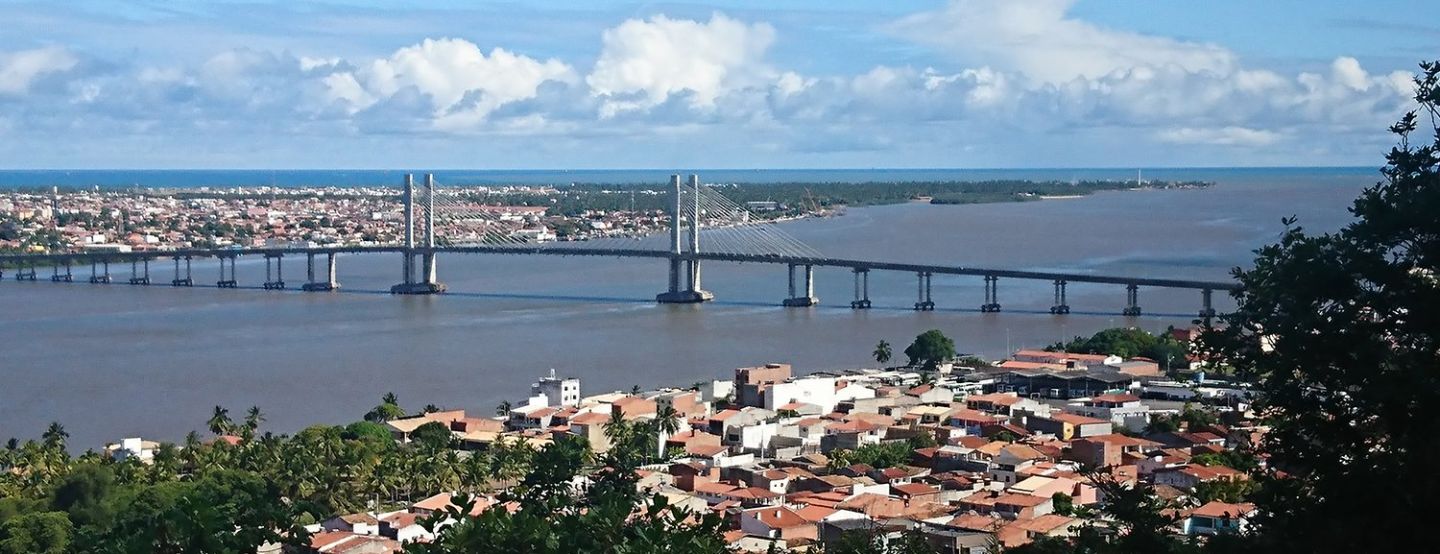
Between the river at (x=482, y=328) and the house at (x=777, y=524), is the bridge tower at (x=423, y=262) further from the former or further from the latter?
the house at (x=777, y=524)

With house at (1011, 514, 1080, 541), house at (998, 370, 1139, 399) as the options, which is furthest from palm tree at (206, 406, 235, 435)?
house at (1011, 514, 1080, 541)

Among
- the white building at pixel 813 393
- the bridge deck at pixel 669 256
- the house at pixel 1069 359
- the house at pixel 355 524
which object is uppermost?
the bridge deck at pixel 669 256

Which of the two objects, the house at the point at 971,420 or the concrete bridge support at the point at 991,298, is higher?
the concrete bridge support at the point at 991,298

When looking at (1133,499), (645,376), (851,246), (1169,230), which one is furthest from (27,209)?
(1133,499)

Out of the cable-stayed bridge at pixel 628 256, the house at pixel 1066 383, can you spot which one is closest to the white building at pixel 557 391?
the house at pixel 1066 383

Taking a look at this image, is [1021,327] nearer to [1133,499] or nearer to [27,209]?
[1133,499]

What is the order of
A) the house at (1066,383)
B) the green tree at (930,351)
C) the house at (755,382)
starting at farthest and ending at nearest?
the green tree at (930,351)
the house at (1066,383)
the house at (755,382)
